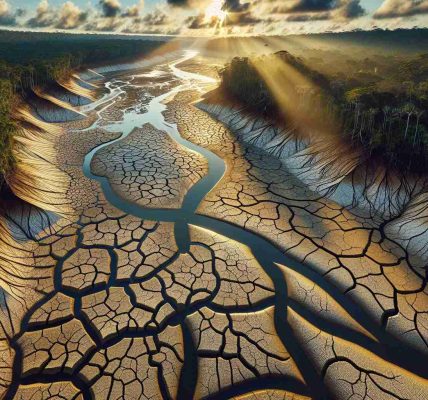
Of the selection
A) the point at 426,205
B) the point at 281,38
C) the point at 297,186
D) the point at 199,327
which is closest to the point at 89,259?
the point at 199,327

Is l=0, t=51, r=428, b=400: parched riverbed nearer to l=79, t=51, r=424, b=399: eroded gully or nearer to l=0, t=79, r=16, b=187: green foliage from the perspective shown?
l=79, t=51, r=424, b=399: eroded gully

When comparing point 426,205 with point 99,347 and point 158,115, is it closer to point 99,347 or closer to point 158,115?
point 99,347

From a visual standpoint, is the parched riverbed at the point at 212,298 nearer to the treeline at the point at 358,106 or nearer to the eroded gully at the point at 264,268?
the eroded gully at the point at 264,268

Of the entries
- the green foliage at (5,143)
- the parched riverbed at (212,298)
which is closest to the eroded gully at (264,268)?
the parched riverbed at (212,298)

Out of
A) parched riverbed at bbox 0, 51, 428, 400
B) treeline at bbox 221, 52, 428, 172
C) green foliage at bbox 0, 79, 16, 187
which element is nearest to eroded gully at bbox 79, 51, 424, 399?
parched riverbed at bbox 0, 51, 428, 400

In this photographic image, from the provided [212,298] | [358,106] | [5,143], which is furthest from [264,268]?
[5,143]
